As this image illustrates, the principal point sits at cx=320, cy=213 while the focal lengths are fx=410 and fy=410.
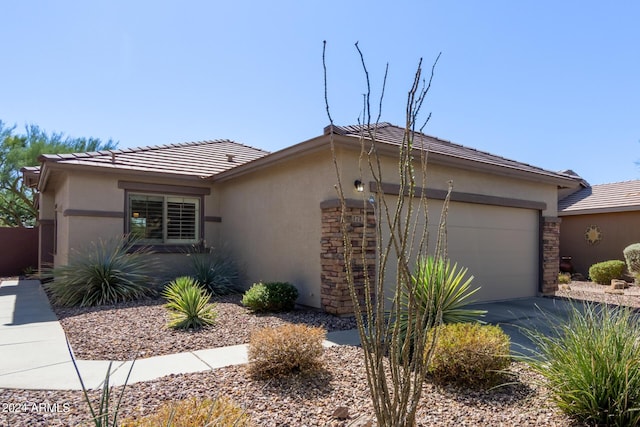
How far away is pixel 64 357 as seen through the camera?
193 inches

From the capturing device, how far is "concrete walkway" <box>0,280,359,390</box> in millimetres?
4121

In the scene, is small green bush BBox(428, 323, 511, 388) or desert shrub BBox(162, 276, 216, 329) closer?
small green bush BBox(428, 323, 511, 388)

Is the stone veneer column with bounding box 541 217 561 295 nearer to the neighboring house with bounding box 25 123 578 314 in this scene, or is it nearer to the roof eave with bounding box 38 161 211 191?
the neighboring house with bounding box 25 123 578 314

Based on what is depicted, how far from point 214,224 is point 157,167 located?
7.24 feet

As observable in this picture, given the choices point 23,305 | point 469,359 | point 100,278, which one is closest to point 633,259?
point 469,359

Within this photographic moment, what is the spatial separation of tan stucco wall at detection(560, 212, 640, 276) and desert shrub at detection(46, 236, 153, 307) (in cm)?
1644

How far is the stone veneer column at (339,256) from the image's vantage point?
7.25 meters

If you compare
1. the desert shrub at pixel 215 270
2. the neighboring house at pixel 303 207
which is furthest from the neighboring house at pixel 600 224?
the desert shrub at pixel 215 270

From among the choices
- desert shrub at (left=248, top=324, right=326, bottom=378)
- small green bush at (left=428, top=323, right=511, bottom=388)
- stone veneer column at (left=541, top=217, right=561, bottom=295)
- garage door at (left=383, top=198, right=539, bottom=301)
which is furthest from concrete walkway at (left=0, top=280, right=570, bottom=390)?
stone veneer column at (left=541, top=217, right=561, bottom=295)

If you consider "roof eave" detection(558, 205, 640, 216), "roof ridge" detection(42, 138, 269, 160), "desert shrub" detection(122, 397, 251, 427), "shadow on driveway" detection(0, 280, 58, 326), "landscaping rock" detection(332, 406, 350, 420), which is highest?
"roof ridge" detection(42, 138, 269, 160)

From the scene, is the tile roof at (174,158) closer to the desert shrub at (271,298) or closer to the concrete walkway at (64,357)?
the concrete walkway at (64,357)

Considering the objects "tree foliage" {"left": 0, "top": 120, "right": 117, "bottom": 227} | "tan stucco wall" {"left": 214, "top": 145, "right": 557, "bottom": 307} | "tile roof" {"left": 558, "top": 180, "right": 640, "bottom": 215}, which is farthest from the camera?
"tree foliage" {"left": 0, "top": 120, "right": 117, "bottom": 227}

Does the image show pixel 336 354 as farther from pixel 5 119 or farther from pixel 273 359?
pixel 5 119

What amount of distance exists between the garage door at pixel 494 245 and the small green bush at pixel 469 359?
4329mm
